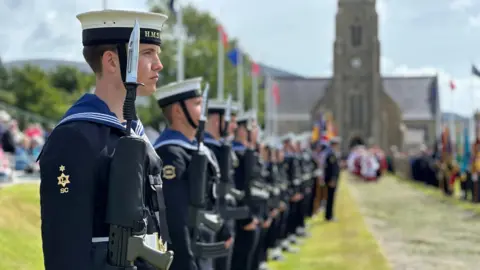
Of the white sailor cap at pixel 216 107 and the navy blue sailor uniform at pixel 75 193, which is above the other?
the white sailor cap at pixel 216 107

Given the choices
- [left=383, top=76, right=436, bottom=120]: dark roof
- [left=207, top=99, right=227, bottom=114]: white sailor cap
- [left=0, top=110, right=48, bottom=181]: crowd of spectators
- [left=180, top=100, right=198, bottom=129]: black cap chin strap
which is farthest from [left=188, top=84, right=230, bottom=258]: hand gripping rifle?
[left=383, top=76, right=436, bottom=120]: dark roof

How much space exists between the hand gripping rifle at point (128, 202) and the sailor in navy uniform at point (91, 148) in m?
0.06

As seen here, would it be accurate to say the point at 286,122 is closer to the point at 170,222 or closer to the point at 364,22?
the point at 364,22

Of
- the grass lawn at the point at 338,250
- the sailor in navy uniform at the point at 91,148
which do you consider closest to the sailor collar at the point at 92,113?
the sailor in navy uniform at the point at 91,148

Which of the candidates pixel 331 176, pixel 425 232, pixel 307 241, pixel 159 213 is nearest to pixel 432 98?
pixel 331 176

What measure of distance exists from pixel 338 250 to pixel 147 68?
32.8 ft

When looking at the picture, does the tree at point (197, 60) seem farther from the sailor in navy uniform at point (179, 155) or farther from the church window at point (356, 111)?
the sailor in navy uniform at point (179, 155)

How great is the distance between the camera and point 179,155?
16.6 ft

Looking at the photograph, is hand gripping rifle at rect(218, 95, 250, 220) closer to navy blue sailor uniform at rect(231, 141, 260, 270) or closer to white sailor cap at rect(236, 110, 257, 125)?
navy blue sailor uniform at rect(231, 141, 260, 270)

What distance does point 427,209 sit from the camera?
21.7 metres

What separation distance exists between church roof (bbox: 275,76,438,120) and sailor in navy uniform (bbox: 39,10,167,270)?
9785cm

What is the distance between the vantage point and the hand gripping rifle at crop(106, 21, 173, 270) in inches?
117

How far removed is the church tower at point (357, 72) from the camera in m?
89.8

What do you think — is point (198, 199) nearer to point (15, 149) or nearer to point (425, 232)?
point (425, 232)
